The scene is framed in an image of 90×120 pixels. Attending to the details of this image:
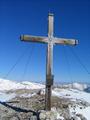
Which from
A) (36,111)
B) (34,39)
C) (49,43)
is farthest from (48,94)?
(34,39)

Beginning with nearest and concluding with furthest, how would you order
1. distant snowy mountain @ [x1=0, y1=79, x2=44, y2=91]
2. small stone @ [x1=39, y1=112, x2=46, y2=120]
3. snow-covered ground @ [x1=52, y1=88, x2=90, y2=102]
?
small stone @ [x1=39, y1=112, x2=46, y2=120] → snow-covered ground @ [x1=52, y1=88, x2=90, y2=102] → distant snowy mountain @ [x1=0, y1=79, x2=44, y2=91]

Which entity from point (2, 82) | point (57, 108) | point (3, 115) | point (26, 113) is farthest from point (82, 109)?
point (2, 82)

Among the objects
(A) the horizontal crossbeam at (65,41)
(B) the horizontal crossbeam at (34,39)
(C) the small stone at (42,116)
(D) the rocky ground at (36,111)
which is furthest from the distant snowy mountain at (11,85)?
(C) the small stone at (42,116)

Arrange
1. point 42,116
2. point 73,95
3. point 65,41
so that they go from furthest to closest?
point 73,95, point 65,41, point 42,116

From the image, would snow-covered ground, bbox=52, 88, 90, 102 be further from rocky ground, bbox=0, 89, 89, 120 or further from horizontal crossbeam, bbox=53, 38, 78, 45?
horizontal crossbeam, bbox=53, 38, 78, 45

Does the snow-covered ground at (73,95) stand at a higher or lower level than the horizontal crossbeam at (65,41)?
lower

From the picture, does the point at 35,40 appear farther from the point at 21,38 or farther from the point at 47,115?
the point at 47,115

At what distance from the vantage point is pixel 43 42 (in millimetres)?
12133

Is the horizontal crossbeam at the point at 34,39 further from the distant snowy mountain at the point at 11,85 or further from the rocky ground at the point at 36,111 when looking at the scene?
the distant snowy mountain at the point at 11,85

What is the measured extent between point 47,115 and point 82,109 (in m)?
3.41

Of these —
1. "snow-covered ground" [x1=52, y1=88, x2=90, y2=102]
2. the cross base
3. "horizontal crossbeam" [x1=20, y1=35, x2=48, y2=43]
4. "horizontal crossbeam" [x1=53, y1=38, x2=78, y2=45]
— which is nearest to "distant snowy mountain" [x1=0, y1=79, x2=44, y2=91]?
"snow-covered ground" [x1=52, y1=88, x2=90, y2=102]

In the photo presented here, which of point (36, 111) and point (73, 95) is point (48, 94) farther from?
point (73, 95)

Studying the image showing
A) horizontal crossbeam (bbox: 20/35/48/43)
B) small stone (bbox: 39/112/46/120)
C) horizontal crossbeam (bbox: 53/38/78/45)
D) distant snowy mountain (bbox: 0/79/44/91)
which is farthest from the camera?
distant snowy mountain (bbox: 0/79/44/91)

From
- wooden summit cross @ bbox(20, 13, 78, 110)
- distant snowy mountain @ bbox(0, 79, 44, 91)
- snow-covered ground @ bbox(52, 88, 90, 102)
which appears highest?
wooden summit cross @ bbox(20, 13, 78, 110)
